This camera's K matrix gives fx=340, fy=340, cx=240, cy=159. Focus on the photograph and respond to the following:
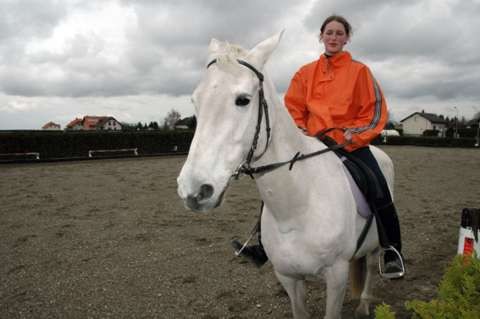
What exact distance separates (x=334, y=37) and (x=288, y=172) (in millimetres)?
1455

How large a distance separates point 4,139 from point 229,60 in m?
22.4

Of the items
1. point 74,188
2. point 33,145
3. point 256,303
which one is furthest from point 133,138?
point 256,303

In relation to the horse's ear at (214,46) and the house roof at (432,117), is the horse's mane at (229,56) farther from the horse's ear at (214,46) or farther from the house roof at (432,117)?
the house roof at (432,117)

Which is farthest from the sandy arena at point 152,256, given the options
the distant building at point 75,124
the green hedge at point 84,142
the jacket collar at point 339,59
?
the distant building at point 75,124

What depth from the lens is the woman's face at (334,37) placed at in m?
3.01

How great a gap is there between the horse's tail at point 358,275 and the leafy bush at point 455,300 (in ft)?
6.31

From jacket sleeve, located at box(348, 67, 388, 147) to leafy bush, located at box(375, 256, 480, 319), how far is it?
3.94 ft

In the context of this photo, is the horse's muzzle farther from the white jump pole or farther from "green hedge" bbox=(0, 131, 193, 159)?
"green hedge" bbox=(0, 131, 193, 159)

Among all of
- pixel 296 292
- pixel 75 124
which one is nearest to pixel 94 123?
pixel 75 124

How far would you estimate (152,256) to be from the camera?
585cm

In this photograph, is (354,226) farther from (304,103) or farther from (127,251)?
(127,251)

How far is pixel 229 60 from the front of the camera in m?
1.79

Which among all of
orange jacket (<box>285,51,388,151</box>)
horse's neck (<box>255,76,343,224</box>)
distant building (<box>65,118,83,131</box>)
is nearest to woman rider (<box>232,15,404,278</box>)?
orange jacket (<box>285,51,388,151</box>)

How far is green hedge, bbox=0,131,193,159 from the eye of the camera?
66.4ft
